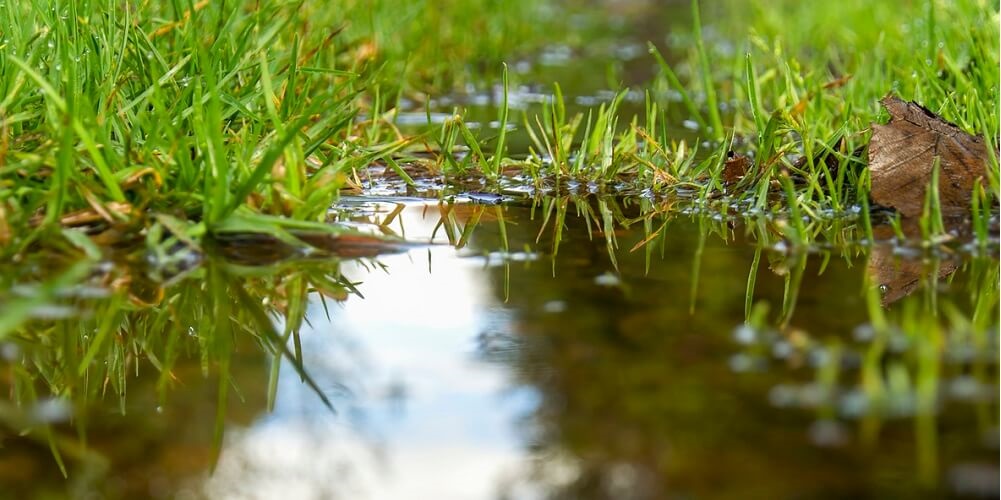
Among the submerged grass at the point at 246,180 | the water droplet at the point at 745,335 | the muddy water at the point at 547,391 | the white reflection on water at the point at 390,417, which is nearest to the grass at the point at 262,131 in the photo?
the submerged grass at the point at 246,180

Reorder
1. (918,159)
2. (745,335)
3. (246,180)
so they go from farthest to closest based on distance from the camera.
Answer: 1. (918,159)
2. (246,180)
3. (745,335)

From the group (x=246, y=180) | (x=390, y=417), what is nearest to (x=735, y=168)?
(x=246, y=180)

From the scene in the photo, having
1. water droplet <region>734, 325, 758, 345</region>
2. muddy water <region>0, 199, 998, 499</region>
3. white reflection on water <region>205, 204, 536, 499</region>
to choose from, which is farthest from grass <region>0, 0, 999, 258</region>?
water droplet <region>734, 325, 758, 345</region>

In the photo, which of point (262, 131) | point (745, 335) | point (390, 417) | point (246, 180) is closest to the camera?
point (390, 417)

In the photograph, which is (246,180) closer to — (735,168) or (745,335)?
(745,335)

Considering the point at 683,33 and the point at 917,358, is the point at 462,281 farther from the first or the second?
the point at 683,33

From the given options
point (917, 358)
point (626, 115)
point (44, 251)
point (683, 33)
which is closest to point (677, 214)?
point (917, 358)

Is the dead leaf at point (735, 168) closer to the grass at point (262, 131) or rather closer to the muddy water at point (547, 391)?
the grass at point (262, 131)
